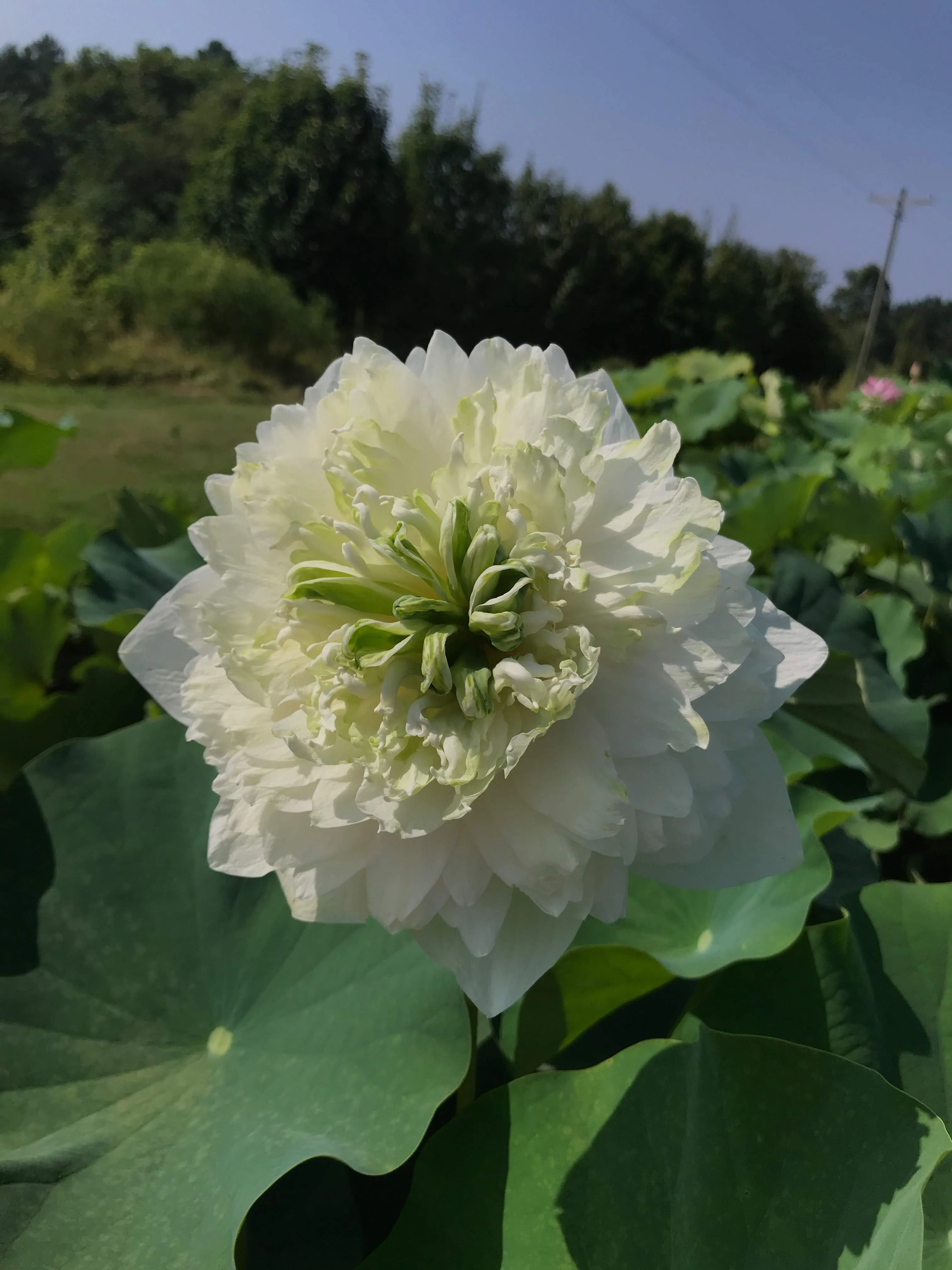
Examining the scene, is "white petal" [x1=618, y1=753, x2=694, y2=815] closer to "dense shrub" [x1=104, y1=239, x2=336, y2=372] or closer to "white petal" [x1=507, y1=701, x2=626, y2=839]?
"white petal" [x1=507, y1=701, x2=626, y2=839]

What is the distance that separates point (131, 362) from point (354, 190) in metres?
8.35

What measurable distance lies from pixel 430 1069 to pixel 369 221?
12442 millimetres

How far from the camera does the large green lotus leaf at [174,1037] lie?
0.47 m

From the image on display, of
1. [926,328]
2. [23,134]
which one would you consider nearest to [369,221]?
[23,134]

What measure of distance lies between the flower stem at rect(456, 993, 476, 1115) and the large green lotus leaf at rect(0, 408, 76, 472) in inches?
50.2

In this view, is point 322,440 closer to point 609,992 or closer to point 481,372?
point 481,372

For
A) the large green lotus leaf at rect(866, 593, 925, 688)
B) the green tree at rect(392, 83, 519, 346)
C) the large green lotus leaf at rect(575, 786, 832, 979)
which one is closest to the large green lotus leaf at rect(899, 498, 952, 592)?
the large green lotus leaf at rect(866, 593, 925, 688)

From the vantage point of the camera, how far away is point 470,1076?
0.54 m

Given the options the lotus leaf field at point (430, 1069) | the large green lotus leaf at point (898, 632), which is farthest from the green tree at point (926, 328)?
the lotus leaf field at point (430, 1069)

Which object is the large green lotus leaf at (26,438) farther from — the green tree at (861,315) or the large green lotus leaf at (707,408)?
the green tree at (861,315)

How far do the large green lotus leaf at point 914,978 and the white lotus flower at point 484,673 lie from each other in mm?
245

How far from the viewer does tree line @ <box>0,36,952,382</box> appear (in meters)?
5.34

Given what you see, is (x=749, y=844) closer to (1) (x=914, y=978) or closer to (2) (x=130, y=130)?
(1) (x=914, y=978)

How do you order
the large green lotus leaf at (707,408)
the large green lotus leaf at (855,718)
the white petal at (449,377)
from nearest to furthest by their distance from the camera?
1. the white petal at (449,377)
2. the large green lotus leaf at (855,718)
3. the large green lotus leaf at (707,408)
